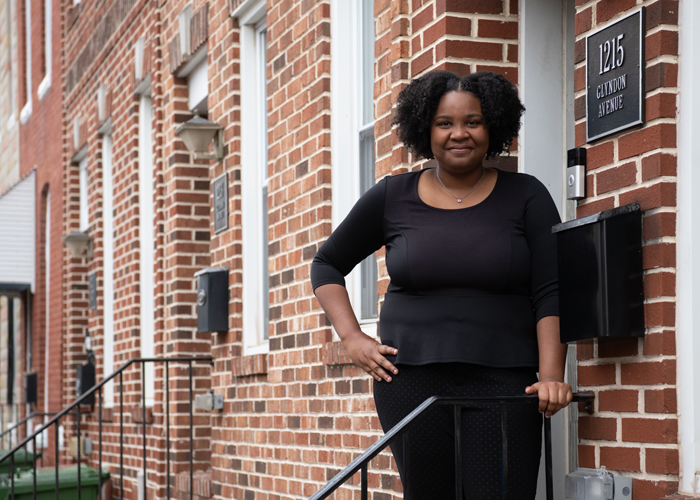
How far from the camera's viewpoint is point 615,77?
3.20 metres

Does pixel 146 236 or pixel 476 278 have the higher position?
pixel 146 236

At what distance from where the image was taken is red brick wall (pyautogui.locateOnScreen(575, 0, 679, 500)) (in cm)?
297

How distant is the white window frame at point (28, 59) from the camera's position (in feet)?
47.0

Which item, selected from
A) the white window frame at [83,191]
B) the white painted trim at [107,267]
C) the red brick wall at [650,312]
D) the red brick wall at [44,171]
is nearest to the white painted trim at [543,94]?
the red brick wall at [650,312]

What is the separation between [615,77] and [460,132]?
52cm

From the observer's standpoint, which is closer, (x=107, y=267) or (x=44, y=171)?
(x=107, y=267)

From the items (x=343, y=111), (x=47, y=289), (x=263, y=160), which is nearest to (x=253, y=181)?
(x=263, y=160)

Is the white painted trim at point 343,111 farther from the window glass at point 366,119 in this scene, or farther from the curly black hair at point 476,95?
the curly black hair at point 476,95

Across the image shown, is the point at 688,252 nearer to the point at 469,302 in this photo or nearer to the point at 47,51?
the point at 469,302

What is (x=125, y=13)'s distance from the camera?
8953 millimetres

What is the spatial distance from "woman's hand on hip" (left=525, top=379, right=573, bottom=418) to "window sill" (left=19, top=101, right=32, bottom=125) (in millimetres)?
12332

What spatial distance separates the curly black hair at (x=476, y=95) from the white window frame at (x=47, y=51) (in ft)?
33.3

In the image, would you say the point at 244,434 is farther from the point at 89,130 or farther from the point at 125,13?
the point at 89,130

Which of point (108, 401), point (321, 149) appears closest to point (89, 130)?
point (108, 401)
